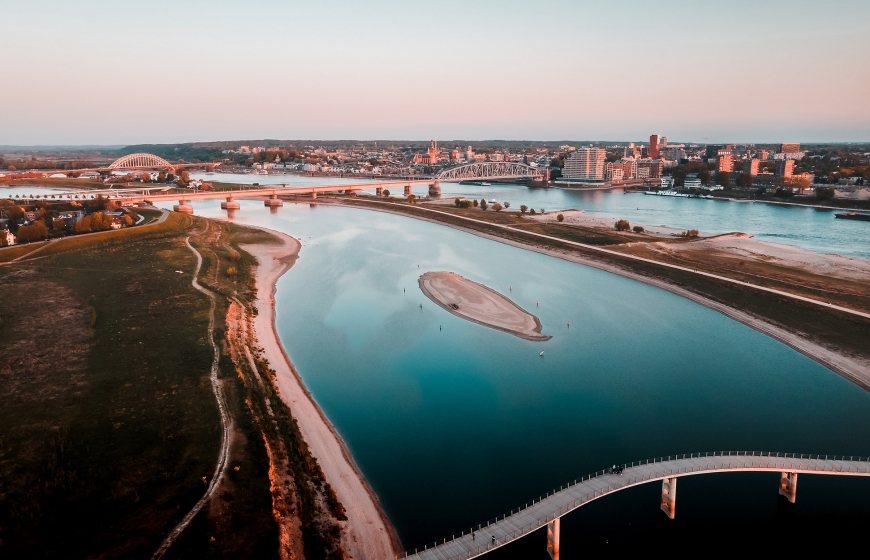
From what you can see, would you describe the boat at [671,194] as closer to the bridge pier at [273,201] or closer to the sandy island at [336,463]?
the bridge pier at [273,201]

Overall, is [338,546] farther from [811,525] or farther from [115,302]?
[115,302]

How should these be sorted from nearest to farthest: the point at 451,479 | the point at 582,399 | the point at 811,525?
the point at 811,525 → the point at 451,479 → the point at 582,399

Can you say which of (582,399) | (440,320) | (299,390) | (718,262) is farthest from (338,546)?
(718,262)

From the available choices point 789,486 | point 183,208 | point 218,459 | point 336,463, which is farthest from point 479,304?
point 183,208

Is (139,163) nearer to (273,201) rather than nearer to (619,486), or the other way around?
(273,201)

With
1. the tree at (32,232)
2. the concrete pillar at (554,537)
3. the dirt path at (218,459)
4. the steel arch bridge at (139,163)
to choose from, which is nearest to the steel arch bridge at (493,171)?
the steel arch bridge at (139,163)

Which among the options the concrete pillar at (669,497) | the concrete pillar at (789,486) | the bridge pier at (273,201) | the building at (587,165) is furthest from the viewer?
the building at (587,165)
